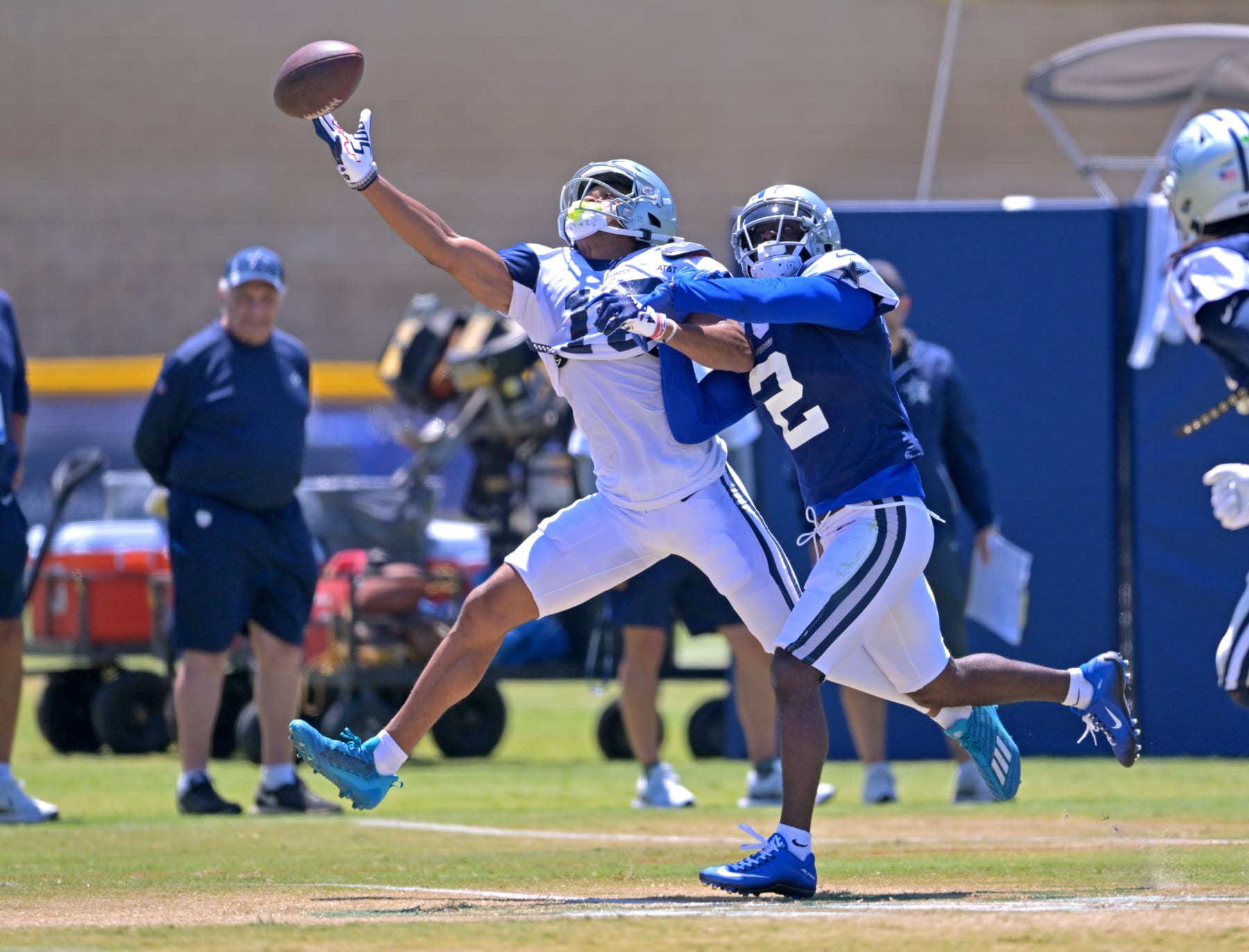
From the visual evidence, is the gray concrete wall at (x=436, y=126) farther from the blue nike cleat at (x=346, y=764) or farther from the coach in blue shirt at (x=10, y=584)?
the blue nike cleat at (x=346, y=764)

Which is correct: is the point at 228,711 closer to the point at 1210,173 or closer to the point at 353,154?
the point at 353,154

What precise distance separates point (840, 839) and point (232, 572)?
299 cm

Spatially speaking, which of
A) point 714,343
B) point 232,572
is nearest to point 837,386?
point 714,343

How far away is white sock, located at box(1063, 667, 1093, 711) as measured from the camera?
6.00 m

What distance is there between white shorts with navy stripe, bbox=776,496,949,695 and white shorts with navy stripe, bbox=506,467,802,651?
11.3 inches

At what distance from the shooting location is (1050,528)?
1095 centimetres

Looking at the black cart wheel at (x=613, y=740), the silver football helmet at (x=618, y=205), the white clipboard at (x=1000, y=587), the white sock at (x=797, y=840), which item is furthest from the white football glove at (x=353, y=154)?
the black cart wheel at (x=613, y=740)

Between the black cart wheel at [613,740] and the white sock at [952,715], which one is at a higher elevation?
the white sock at [952,715]

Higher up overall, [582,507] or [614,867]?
[582,507]

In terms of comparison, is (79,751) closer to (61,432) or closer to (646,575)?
(646,575)

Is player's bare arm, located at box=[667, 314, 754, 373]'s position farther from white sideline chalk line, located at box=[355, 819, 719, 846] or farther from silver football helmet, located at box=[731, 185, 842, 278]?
white sideline chalk line, located at box=[355, 819, 719, 846]

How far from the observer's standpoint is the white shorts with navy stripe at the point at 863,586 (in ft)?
17.7

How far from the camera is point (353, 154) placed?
228 inches

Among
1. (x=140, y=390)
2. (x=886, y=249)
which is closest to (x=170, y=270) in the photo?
(x=140, y=390)
